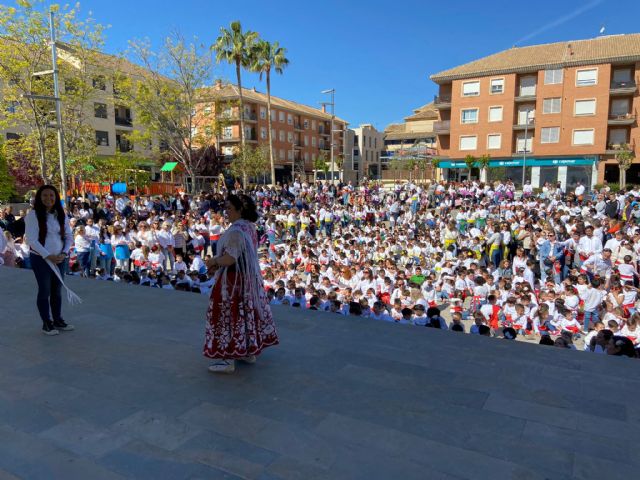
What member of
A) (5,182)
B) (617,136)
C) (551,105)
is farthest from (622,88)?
(5,182)

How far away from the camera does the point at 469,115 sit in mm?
38594

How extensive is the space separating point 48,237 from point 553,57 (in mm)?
40309

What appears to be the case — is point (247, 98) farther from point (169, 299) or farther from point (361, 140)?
point (169, 299)

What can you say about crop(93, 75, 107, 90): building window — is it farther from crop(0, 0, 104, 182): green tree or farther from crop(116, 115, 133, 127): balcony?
crop(116, 115, 133, 127): balcony

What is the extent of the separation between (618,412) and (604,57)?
3831 centimetres

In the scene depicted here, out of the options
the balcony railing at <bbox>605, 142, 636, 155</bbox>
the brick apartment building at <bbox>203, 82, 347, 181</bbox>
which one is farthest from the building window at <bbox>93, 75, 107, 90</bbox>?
the balcony railing at <bbox>605, 142, 636, 155</bbox>

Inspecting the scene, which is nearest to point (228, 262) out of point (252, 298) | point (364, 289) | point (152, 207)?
point (252, 298)

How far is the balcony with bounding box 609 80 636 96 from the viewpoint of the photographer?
109 ft

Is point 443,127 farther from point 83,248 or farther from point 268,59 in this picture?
point 83,248

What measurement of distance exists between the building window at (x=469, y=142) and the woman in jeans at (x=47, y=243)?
124 ft

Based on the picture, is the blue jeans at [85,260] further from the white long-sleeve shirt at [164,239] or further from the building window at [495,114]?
the building window at [495,114]

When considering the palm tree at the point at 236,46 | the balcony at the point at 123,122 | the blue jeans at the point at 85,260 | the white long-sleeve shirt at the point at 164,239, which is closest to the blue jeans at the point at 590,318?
the white long-sleeve shirt at the point at 164,239

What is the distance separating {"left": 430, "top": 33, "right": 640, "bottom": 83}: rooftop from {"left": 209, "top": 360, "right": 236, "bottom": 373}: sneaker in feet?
127

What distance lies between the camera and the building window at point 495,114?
3734cm
